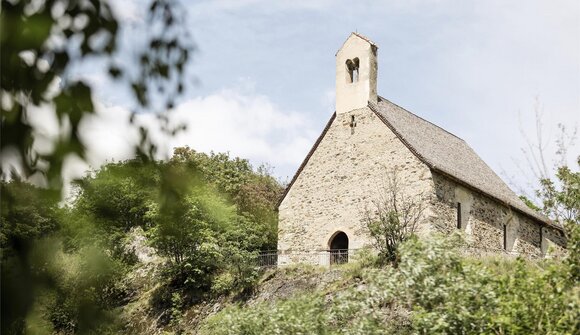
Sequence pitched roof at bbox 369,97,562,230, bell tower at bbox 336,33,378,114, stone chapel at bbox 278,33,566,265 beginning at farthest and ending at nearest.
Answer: bell tower at bbox 336,33,378,114 < pitched roof at bbox 369,97,562,230 < stone chapel at bbox 278,33,566,265

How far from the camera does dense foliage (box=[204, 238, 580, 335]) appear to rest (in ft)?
43.9

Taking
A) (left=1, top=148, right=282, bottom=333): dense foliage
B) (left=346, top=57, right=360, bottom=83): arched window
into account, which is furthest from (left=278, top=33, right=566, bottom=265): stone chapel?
(left=1, top=148, right=282, bottom=333): dense foliage

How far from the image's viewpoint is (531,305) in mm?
13492

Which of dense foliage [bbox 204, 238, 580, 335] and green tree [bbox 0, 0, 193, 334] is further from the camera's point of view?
dense foliage [bbox 204, 238, 580, 335]

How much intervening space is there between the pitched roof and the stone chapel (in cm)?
6

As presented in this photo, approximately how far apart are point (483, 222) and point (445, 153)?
3.32m

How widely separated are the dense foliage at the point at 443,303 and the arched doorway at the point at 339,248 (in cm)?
858

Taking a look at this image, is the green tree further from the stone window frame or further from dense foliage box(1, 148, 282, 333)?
the stone window frame

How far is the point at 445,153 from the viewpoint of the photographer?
30828 mm

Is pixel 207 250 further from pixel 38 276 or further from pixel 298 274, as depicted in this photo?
pixel 38 276

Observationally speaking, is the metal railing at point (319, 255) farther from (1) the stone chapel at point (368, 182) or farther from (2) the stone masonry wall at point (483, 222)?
(2) the stone masonry wall at point (483, 222)

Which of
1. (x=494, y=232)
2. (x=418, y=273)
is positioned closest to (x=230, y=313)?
(x=418, y=273)

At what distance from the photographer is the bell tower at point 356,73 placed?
2983cm

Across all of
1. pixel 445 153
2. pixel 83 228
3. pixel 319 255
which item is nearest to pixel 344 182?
pixel 319 255
